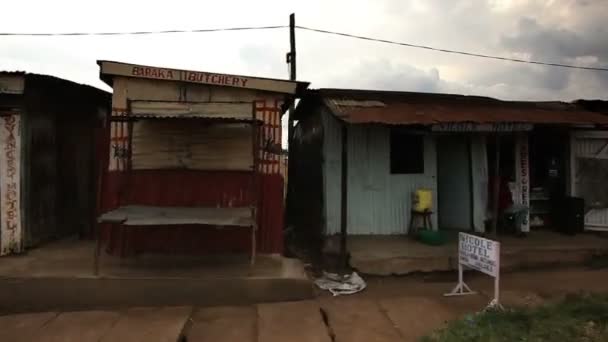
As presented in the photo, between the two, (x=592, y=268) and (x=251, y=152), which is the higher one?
(x=251, y=152)

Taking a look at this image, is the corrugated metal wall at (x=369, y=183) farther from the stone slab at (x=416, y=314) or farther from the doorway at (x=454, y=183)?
the stone slab at (x=416, y=314)

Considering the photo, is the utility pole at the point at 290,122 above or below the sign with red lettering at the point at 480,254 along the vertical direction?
above

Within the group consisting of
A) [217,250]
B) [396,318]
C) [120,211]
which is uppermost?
[120,211]

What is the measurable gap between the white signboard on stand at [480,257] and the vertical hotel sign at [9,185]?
697 centimetres

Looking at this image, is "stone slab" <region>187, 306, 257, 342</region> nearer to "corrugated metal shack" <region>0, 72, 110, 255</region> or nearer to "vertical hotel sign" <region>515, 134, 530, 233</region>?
"corrugated metal shack" <region>0, 72, 110, 255</region>

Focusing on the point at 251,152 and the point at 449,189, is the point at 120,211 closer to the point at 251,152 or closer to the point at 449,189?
the point at 251,152

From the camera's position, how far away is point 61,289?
624 centimetres

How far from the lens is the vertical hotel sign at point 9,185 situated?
7.38 m

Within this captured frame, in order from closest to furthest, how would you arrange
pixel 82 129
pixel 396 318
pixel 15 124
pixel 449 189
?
pixel 396 318 < pixel 15 124 < pixel 82 129 < pixel 449 189

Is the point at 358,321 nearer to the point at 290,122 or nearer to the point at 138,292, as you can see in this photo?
the point at 138,292

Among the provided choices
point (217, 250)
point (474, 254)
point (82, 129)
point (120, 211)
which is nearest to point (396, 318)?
point (474, 254)

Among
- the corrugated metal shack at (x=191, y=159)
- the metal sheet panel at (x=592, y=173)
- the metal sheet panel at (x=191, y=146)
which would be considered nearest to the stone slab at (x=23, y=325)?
the corrugated metal shack at (x=191, y=159)

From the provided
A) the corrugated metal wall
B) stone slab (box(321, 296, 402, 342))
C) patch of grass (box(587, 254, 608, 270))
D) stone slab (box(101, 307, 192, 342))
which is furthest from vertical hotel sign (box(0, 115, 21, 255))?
patch of grass (box(587, 254, 608, 270))

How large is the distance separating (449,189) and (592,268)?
3280mm
